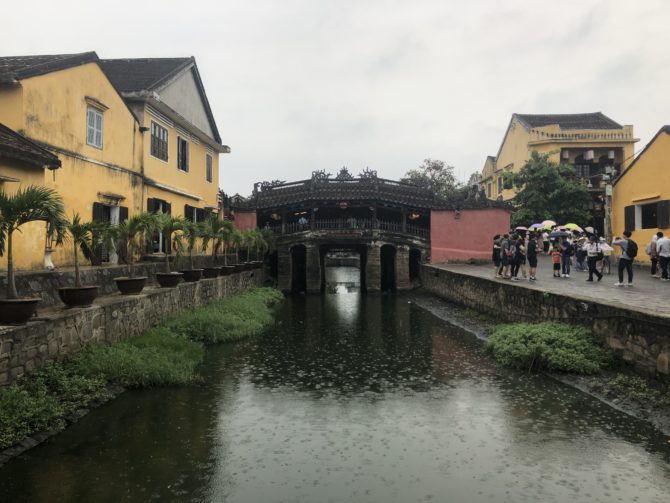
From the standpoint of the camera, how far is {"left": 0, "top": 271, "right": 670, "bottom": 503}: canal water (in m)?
5.23

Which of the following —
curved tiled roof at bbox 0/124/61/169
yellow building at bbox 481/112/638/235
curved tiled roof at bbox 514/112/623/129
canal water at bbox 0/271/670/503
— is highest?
curved tiled roof at bbox 514/112/623/129

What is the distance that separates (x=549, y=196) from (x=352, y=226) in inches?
449

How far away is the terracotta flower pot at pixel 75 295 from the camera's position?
8.76 meters

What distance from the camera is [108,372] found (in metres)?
8.45

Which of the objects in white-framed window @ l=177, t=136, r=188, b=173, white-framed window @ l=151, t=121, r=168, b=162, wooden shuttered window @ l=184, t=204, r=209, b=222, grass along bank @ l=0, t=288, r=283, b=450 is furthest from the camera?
wooden shuttered window @ l=184, t=204, r=209, b=222

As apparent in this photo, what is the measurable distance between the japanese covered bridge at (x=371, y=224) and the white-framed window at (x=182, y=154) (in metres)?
8.40

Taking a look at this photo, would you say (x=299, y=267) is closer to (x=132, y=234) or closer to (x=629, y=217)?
(x=629, y=217)

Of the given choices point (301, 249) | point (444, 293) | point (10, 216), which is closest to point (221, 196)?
point (301, 249)

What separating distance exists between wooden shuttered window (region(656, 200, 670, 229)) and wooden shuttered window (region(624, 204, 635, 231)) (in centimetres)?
171

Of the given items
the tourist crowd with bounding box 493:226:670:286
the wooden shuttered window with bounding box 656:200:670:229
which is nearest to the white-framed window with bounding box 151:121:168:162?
the tourist crowd with bounding box 493:226:670:286

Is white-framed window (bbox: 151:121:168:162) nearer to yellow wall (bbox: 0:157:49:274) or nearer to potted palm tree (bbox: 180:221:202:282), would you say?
potted palm tree (bbox: 180:221:202:282)

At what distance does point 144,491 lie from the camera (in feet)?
16.9

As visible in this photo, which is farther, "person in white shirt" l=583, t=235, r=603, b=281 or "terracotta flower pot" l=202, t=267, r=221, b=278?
"terracotta flower pot" l=202, t=267, r=221, b=278

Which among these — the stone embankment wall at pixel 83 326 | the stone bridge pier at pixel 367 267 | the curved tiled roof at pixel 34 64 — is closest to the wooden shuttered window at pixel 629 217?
the stone bridge pier at pixel 367 267
